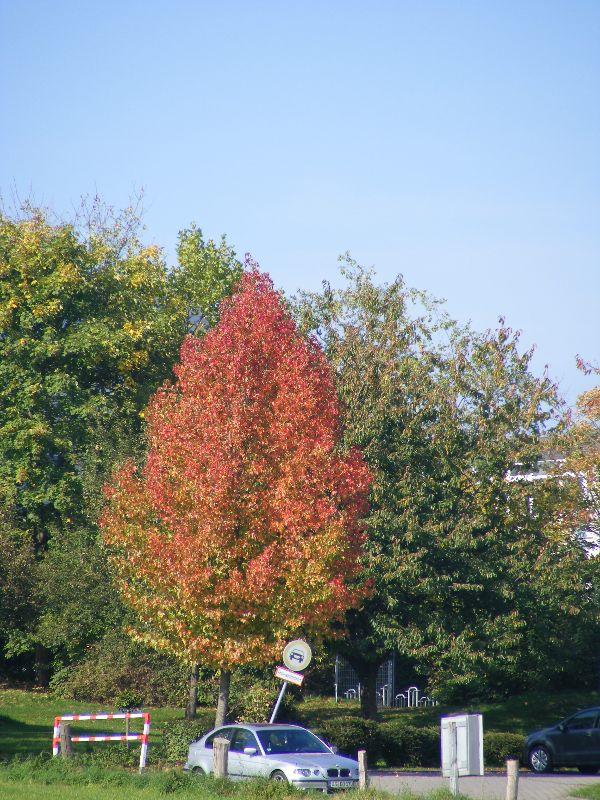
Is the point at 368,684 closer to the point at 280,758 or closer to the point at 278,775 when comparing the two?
the point at 280,758

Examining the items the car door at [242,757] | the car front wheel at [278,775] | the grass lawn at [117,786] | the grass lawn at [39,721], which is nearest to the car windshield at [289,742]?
the car door at [242,757]

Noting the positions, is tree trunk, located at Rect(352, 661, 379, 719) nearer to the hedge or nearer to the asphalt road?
the hedge

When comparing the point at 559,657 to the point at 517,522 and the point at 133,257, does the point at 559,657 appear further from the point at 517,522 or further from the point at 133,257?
the point at 133,257

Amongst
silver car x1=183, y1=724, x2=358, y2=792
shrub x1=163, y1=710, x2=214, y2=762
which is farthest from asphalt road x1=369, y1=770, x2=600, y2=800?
shrub x1=163, y1=710, x2=214, y2=762

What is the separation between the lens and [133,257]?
40969mm

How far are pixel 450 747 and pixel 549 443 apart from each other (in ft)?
56.4

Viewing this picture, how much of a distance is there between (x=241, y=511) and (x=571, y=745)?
10172mm

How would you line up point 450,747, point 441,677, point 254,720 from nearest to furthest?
point 450,747 → point 254,720 → point 441,677

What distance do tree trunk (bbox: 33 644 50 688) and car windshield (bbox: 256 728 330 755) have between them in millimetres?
20861

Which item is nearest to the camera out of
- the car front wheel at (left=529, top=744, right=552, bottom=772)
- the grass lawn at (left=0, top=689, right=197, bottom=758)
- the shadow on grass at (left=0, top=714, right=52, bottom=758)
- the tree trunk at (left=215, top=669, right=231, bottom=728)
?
the shadow on grass at (left=0, top=714, right=52, bottom=758)

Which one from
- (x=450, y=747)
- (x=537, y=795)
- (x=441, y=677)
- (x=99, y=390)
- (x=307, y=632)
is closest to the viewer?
(x=450, y=747)

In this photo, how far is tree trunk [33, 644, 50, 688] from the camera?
3831cm

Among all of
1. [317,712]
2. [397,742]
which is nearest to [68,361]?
→ [317,712]

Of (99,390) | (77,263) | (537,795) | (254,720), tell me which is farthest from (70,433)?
(537,795)
